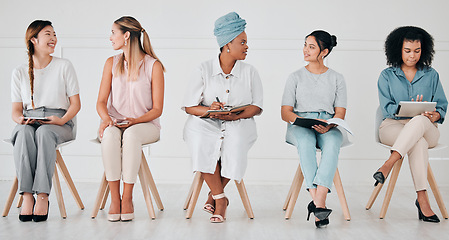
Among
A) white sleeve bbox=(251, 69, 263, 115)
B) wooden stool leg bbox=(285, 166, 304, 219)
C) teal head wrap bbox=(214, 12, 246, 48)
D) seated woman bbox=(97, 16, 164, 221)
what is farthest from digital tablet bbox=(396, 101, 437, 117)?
seated woman bbox=(97, 16, 164, 221)

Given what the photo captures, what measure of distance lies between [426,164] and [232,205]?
3.94ft

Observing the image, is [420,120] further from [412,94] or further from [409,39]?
[409,39]

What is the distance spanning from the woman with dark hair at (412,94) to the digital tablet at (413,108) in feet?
0.10

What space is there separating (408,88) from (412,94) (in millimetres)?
45

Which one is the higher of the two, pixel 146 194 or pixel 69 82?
pixel 69 82

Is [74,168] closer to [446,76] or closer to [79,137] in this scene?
[79,137]

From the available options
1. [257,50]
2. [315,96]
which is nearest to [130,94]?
[315,96]

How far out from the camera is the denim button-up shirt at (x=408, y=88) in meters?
3.28

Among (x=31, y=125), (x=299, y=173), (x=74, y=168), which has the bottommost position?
(x=74, y=168)

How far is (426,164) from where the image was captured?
9.90 feet

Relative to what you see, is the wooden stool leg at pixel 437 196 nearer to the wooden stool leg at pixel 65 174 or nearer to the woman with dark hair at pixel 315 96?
the woman with dark hair at pixel 315 96

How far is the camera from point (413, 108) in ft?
10.2

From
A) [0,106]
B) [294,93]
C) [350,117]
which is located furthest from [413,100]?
[0,106]

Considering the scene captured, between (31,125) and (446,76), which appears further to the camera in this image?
(446,76)
